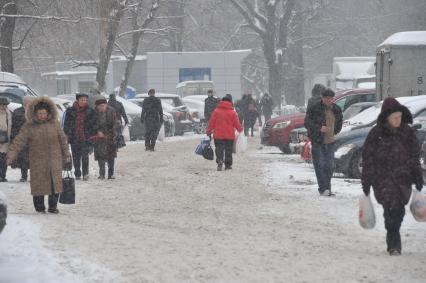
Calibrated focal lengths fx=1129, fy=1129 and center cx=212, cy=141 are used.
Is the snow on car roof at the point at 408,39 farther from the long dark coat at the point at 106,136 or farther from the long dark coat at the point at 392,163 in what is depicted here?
the long dark coat at the point at 392,163

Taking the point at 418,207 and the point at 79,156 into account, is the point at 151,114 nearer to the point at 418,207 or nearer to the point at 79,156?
the point at 79,156

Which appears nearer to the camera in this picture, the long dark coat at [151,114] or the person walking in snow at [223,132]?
the person walking in snow at [223,132]

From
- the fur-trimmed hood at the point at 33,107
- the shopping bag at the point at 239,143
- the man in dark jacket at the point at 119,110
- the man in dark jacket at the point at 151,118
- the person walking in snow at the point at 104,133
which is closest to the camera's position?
the fur-trimmed hood at the point at 33,107

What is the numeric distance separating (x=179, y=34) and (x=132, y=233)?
50861 mm

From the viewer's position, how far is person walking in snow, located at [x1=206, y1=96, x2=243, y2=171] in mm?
21328

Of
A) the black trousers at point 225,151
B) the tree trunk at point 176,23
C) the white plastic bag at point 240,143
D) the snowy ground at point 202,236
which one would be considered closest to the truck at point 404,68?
the white plastic bag at point 240,143

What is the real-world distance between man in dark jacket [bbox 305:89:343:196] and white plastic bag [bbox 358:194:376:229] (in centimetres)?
551

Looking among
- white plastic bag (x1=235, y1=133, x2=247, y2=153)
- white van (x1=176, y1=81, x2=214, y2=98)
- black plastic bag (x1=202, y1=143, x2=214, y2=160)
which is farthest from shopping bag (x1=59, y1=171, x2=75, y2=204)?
white van (x1=176, y1=81, x2=214, y2=98)

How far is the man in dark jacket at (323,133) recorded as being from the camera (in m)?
16.0

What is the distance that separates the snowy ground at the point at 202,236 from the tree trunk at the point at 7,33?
50.0 ft

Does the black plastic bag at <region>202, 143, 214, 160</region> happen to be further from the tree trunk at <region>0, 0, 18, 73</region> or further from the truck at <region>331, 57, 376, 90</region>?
the truck at <region>331, 57, 376, 90</region>

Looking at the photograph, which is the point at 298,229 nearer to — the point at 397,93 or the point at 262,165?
the point at 262,165

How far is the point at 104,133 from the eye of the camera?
18750 millimetres

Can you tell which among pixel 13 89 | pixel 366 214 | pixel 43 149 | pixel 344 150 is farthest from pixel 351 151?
pixel 13 89
